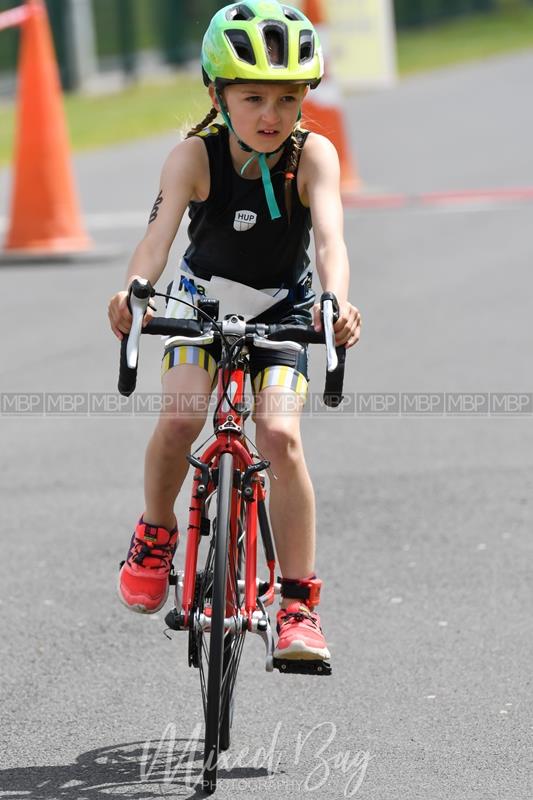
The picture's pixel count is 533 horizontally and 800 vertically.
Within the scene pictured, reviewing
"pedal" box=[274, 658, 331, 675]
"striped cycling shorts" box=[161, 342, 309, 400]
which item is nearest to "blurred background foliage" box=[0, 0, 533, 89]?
"striped cycling shorts" box=[161, 342, 309, 400]

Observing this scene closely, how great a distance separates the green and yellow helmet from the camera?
14.3 ft

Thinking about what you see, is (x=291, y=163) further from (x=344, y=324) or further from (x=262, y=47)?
(x=344, y=324)

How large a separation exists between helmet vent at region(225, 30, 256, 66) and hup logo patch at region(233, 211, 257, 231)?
0.47m

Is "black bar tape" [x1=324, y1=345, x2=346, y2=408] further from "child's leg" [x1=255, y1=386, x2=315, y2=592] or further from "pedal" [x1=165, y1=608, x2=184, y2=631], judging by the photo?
"pedal" [x1=165, y1=608, x2=184, y2=631]

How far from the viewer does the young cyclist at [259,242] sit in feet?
14.5

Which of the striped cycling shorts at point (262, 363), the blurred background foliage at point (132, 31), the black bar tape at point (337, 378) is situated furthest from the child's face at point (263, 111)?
the blurred background foliage at point (132, 31)

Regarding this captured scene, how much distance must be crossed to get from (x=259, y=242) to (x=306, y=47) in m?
0.59

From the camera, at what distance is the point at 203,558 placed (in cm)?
636

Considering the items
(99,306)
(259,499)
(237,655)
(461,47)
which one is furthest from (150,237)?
(461,47)

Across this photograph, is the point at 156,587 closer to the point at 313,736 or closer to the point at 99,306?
the point at 313,736

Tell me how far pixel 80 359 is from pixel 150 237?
17.3 ft

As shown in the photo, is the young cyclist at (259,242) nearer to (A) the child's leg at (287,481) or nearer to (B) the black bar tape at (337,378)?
(A) the child's leg at (287,481)

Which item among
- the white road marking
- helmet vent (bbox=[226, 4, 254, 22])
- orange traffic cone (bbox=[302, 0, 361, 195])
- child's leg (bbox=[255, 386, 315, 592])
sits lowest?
child's leg (bbox=[255, 386, 315, 592])
